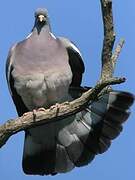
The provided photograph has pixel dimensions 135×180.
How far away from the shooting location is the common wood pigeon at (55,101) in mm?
8414

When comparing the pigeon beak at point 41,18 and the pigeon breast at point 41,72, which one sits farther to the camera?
the pigeon beak at point 41,18

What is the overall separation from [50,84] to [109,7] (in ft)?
6.16

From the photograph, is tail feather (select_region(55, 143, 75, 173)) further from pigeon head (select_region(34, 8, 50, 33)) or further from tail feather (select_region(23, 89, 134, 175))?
pigeon head (select_region(34, 8, 50, 33))

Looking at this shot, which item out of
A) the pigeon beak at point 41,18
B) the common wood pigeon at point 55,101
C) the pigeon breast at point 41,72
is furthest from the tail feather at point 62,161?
the pigeon beak at point 41,18

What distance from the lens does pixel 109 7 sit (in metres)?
6.69

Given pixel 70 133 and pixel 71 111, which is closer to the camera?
pixel 71 111

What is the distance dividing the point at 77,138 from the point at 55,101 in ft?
2.81

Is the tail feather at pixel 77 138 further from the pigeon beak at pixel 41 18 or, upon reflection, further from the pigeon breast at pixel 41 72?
the pigeon beak at pixel 41 18

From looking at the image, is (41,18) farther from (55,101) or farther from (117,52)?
(117,52)

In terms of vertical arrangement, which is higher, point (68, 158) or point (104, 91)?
point (104, 91)

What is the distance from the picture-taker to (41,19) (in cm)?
891

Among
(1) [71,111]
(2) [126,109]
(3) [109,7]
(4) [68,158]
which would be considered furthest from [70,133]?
(3) [109,7]

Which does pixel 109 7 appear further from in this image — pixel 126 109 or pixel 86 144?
pixel 86 144

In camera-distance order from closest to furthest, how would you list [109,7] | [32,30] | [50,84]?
[109,7]
[50,84]
[32,30]
